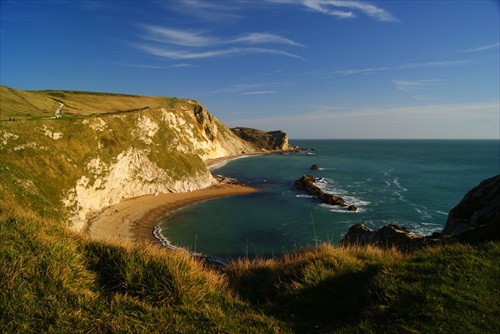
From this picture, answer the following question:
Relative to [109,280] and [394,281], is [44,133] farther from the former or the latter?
[394,281]

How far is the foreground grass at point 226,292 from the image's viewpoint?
5.05 meters

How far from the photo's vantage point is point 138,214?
40250 millimetres

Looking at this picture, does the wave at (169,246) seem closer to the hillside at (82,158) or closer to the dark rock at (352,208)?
the hillside at (82,158)

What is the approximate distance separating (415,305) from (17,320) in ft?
23.8

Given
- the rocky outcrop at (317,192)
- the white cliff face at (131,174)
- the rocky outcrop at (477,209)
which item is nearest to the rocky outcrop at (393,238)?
the rocky outcrop at (477,209)

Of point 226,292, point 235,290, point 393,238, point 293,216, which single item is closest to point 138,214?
point 293,216

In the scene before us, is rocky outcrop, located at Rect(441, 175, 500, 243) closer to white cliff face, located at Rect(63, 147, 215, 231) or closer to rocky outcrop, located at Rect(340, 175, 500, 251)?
rocky outcrop, located at Rect(340, 175, 500, 251)

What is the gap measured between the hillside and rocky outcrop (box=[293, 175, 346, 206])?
67.4 feet

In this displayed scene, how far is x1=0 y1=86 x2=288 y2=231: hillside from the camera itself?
32.3 meters

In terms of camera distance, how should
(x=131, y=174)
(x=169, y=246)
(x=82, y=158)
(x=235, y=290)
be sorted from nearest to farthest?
1. (x=235, y=290)
2. (x=169, y=246)
3. (x=82, y=158)
4. (x=131, y=174)

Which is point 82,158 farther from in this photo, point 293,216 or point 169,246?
point 293,216

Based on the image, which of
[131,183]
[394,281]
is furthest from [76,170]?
[394,281]

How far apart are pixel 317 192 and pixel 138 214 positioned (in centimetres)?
3304

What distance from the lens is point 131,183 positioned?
4866 centimetres
